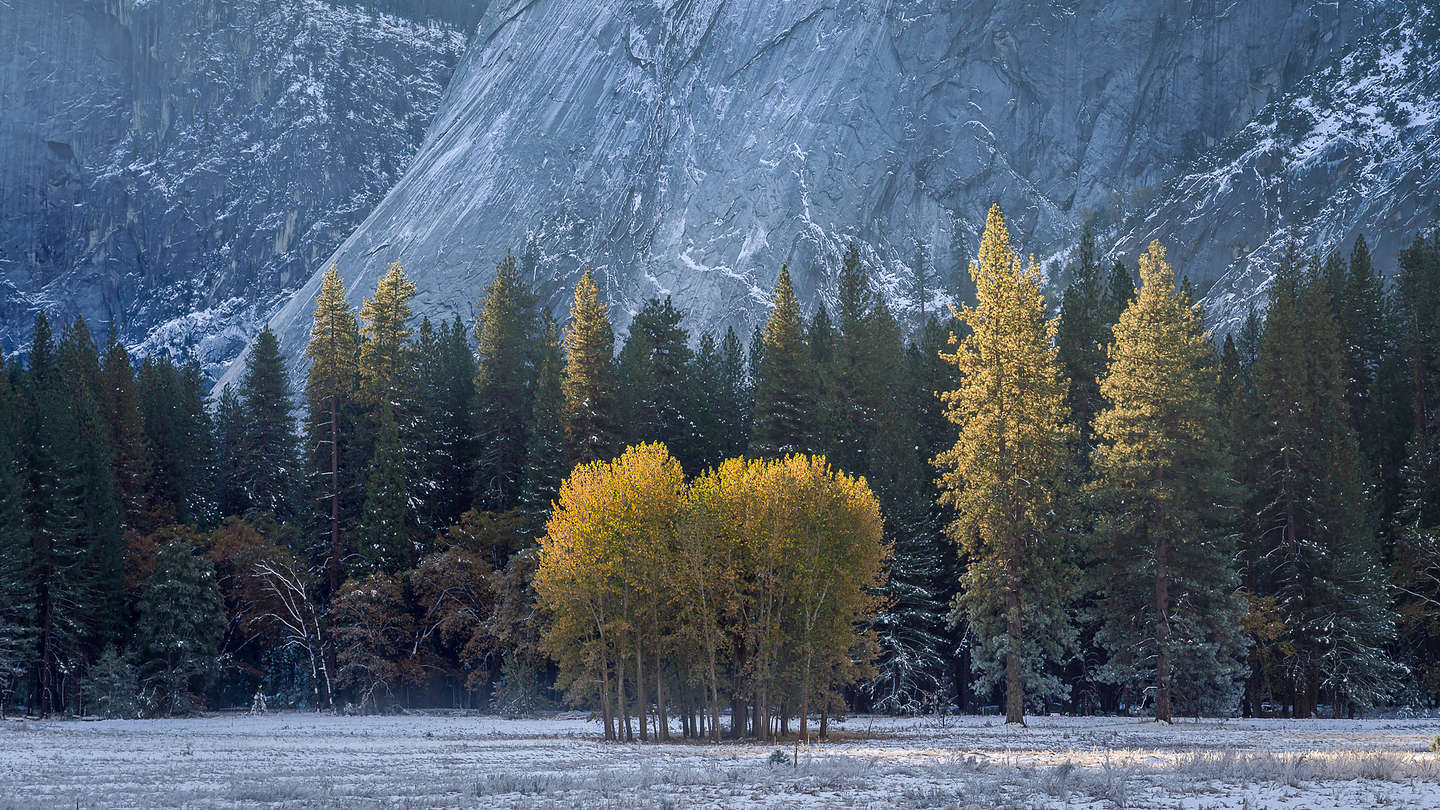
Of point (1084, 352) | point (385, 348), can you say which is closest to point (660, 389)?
point (385, 348)

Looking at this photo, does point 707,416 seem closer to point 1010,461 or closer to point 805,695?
point 1010,461

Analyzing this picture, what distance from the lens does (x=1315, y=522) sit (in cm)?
5175

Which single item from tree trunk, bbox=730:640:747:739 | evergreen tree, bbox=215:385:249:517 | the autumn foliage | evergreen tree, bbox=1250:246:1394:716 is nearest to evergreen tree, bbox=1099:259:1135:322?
evergreen tree, bbox=1250:246:1394:716

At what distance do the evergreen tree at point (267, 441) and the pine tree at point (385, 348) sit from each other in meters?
6.42

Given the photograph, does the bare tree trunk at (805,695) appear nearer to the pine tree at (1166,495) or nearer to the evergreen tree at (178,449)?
the pine tree at (1166,495)

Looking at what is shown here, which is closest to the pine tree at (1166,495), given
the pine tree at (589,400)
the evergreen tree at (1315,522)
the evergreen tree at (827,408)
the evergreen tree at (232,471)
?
the evergreen tree at (1315,522)

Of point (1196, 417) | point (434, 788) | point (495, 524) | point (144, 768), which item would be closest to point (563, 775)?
point (434, 788)

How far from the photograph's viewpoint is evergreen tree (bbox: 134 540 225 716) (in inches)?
2387

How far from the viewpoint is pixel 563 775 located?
85.1 feet

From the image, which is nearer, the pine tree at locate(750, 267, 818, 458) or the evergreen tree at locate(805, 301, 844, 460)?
the evergreen tree at locate(805, 301, 844, 460)

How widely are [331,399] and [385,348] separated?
13.9 feet

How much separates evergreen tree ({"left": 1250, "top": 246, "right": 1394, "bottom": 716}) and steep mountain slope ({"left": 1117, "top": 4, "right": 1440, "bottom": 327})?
198 ft

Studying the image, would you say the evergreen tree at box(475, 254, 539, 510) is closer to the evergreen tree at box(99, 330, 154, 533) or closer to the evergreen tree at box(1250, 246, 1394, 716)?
the evergreen tree at box(99, 330, 154, 533)

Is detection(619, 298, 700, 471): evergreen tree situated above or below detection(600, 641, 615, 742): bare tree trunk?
above
